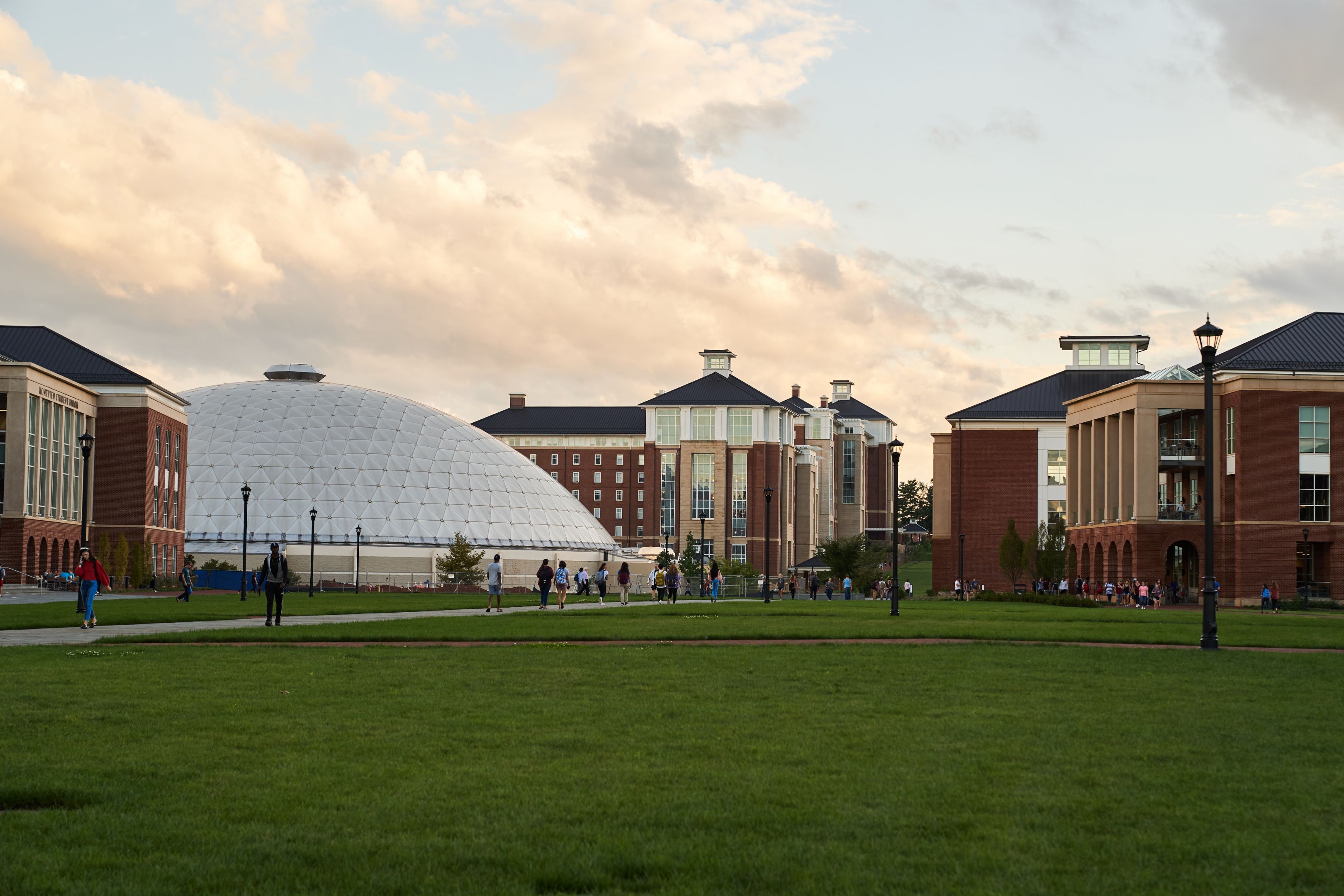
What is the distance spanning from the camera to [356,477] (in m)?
103

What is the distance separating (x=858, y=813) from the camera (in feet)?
29.3

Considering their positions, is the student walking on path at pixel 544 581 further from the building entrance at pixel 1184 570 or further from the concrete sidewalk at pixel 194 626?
the building entrance at pixel 1184 570

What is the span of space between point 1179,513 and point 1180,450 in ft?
12.4

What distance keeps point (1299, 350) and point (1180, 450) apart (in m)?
8.21

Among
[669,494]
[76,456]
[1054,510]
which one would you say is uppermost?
[669,494]

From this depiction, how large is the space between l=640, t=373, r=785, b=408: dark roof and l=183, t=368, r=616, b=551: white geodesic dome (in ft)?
136

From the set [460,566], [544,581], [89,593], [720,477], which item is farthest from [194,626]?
[720,477]

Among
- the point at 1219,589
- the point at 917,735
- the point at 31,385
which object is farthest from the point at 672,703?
the point at 31,385

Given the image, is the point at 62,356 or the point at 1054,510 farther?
the point at 1054,510

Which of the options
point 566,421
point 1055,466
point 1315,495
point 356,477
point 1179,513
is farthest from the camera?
point 566,421

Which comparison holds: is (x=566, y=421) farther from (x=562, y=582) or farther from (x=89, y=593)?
(x=89, y=593)

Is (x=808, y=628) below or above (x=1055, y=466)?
below

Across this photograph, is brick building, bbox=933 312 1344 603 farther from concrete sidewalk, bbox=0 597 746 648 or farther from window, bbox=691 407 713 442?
window, bbox=691 407 713 442

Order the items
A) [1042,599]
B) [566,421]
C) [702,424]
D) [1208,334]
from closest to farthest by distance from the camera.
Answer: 1. [1208,334]
2. [1042,599]
3. [702,424]
4. [566,421]
